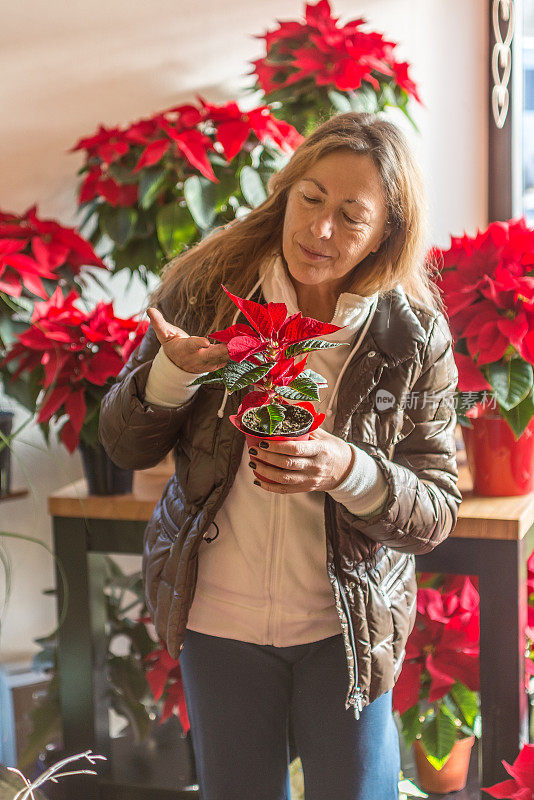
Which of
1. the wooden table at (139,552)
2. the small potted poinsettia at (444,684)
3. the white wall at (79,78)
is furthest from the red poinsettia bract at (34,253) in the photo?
the small potted poinsettia at (444,684)

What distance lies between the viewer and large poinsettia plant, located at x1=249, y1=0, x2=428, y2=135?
1475 mm

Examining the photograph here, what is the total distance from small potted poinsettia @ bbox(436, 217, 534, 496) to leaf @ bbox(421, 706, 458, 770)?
0.41 metres

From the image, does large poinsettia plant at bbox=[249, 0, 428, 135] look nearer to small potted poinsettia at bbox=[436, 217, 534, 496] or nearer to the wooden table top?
small potted poinsettia at bbox=[436, 217, 534, 496]

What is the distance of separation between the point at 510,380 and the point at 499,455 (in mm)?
159

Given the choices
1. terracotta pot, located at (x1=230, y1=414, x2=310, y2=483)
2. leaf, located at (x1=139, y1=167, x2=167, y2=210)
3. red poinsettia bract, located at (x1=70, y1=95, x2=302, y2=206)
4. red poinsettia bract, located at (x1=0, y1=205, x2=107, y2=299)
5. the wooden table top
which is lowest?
the wooden table top

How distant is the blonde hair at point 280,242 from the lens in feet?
3.28

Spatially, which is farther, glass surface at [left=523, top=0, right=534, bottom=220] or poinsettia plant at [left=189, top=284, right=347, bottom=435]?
glass surface at [left=523, top=0, right=534, bottom=220]

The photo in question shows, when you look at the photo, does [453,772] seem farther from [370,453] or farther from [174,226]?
[174,226]

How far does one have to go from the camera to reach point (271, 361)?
32.1 inches

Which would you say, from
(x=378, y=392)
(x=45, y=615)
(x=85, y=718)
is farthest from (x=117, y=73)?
(x=85, y=718)

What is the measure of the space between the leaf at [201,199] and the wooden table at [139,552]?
19.8 inches

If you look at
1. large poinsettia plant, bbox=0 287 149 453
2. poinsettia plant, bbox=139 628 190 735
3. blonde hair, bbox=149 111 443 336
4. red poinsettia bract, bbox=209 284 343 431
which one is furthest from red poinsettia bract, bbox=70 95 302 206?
poinsettia plant, bbox=139 628 190 735

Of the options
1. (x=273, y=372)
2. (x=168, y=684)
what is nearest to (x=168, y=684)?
(x=168, y=684)

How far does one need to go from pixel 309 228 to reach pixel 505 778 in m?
0.90
